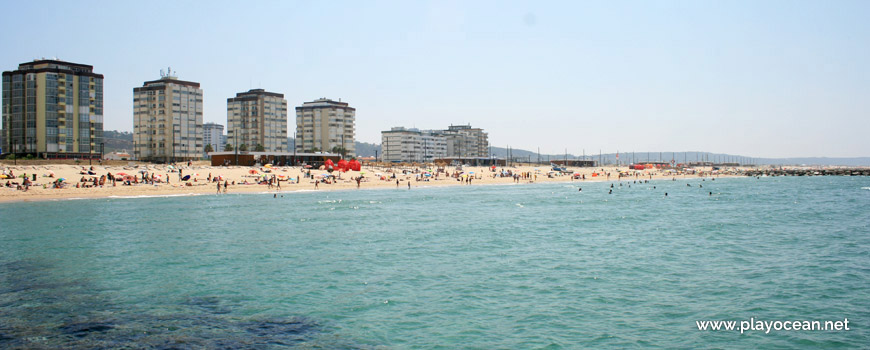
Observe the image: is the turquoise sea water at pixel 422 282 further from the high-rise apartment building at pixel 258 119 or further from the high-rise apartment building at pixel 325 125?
the high-rise apartment building at pixel 325 125

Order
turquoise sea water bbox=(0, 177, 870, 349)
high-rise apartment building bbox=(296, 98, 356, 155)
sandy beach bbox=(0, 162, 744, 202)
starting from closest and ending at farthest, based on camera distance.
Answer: turquoise sea water bbox=(0, 177, 870, 349) < sandy beach bbox=(0, 162, 744, 202) < high-rise apartment building bbox=(296, 98, 356, 155)

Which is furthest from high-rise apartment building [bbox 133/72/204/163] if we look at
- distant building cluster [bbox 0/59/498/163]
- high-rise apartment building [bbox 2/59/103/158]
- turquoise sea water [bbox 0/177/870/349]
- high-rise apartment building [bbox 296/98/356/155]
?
turquoise sea water [bbox 0/177/870/349]

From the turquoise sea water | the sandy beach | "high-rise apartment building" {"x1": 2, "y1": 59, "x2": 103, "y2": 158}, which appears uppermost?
"high-rise apartment building" {"x1": 2, "y1": 59, "x2": 103, "y2": 158}

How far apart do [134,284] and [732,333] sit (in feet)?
53.5

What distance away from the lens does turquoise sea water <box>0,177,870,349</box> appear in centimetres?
1198

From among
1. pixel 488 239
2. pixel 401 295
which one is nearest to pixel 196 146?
pixel 488 239

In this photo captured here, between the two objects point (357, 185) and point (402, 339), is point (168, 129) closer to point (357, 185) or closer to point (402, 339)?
point (357, 185)

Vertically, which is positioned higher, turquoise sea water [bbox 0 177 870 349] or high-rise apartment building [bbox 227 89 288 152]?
high-rise apartment building [bbox 227 89 288 152]

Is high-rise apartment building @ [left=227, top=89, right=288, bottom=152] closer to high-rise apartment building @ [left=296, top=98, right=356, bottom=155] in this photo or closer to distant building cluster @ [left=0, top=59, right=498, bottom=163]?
distant building cluster @ [left=0, top=59, right=498, bottom=163]

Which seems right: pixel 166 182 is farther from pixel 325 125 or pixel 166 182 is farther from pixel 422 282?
pixel 325 125

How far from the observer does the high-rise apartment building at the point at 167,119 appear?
116 m

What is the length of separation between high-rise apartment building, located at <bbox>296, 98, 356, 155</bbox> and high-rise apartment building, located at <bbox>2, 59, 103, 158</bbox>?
59.6m

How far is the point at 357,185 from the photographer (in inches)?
2741

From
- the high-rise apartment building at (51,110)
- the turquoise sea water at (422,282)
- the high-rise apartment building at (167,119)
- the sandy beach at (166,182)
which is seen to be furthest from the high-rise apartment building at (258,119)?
the turquoise sea water at (422,282)
